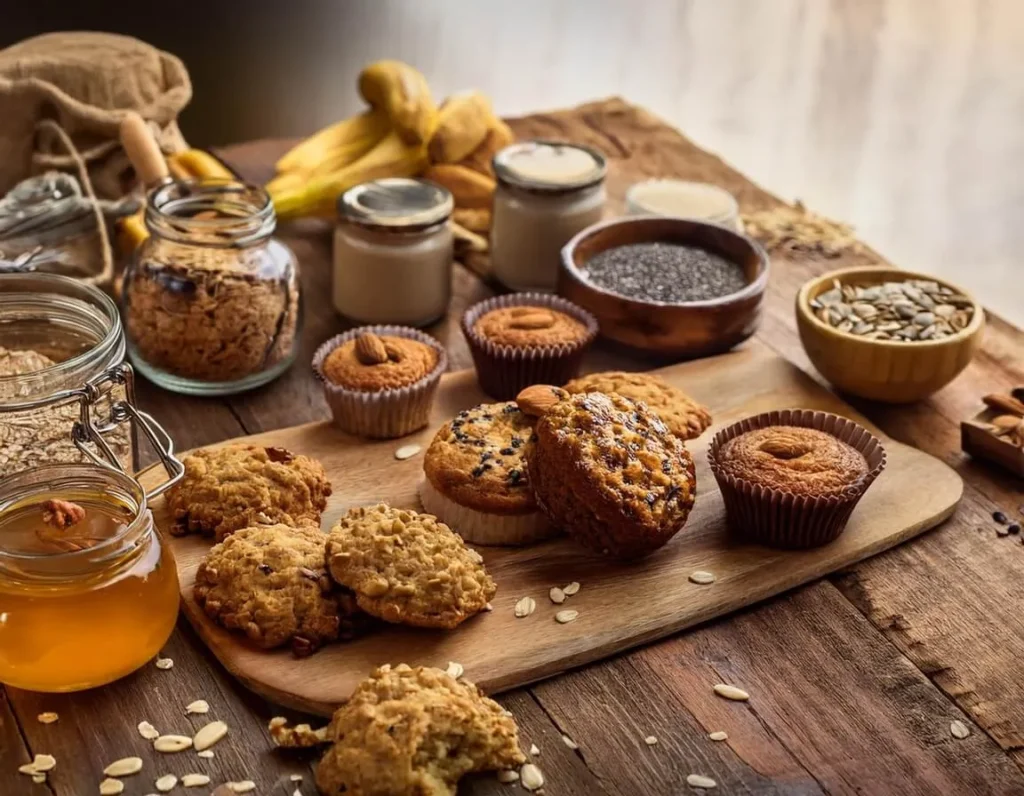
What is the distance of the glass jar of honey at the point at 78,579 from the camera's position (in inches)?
64.3

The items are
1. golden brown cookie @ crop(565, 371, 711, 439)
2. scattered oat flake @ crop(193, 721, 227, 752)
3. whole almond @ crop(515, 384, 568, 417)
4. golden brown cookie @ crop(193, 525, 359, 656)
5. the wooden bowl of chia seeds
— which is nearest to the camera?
scattered oat flake @ crop(193, 721, 227, 752)

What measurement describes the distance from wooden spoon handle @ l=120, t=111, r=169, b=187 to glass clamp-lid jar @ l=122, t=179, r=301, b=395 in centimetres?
21

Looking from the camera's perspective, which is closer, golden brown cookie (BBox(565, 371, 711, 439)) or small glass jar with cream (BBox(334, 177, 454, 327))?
golden brown cookie (BBox(565, 371, 711, 439))

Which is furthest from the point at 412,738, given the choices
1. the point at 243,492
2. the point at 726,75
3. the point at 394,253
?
the point at 726,75

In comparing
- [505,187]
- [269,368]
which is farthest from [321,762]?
[505,187]

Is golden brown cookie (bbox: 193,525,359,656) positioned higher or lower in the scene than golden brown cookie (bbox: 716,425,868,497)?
lower

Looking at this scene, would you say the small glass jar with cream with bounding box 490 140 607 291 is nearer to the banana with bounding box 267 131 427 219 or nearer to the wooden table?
the banana with bounding box 267 131 427 219

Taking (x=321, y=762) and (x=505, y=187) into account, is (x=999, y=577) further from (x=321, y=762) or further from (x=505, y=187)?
(x=505, y=187)

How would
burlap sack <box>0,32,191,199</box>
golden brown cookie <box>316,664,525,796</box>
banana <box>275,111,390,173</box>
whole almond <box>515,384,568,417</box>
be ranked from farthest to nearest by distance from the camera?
banana <box>275,111,390,173</box>, burlap sack <box>0,32,191,199</box>, whole almond <box>515,384,568,417</box>, golden brown cookie <box>316,664,525,796</box>

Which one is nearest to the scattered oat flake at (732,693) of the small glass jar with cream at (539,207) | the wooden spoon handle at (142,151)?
the small glass jar with cream at (539,207)

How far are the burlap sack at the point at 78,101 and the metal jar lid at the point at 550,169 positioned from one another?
2.40ft

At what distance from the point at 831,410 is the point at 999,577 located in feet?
1.55

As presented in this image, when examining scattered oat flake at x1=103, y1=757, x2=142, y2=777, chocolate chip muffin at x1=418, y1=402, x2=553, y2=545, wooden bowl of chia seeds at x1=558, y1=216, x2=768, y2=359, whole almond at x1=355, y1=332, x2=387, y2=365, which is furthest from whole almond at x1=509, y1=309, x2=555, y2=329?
scattered oat flake at x1=103, y1=757, x2=142, y2=777

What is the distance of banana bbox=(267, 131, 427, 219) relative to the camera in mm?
2973
